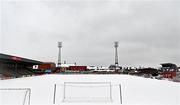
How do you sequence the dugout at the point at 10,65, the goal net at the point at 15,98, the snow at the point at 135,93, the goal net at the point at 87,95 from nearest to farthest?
the goal net at the point at 15,98 < the snow at the point at 135,93 < the goal net at the point at 87,95 < the dugout at the point at 10,65

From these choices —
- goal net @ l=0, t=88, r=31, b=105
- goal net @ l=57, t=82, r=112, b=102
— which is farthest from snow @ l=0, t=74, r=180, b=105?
goal net @ l=57, t=82, r=112, b=102

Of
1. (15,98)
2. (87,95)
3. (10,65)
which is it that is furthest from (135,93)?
(10,65)

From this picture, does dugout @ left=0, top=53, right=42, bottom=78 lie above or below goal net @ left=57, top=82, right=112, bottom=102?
above

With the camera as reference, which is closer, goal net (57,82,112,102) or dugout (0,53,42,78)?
goal net (57,82,112,102)

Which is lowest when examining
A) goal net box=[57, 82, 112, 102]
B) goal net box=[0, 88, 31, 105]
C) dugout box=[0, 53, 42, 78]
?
goal net box=[57, 82, 112, 102]

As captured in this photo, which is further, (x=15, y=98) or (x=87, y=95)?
(x=87, y=95)

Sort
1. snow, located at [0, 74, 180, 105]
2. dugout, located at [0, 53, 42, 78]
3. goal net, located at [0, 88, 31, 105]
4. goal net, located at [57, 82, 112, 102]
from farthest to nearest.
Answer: dugout, located at [0, 53, 42, 78]
goal net, located at [57, 82, 112, 102]
snow, located at [0, 74, 180, 105]
goal net, located at [0, 88, 31, 105]

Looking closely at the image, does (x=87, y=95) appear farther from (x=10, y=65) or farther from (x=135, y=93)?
(x=10, y=65)

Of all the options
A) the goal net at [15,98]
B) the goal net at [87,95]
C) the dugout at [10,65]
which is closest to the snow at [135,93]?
the goal net at [15,98]

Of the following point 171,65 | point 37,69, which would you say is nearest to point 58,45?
point 37,69

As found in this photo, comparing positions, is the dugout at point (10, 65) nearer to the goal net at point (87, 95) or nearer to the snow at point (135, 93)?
the snow at point (135, 93)

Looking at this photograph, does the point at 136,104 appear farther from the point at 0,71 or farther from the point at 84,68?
the point at 84,68

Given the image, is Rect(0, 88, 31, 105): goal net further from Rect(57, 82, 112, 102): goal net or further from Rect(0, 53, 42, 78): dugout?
Rect(0, 53, 42, 78): dugout

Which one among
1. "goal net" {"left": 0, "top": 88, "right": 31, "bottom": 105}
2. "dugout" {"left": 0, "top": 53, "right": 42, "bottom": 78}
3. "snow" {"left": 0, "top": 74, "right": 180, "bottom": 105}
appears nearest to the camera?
"goal net" {"left": 0, "top": 88, "right": 31, "bottom": 105}
